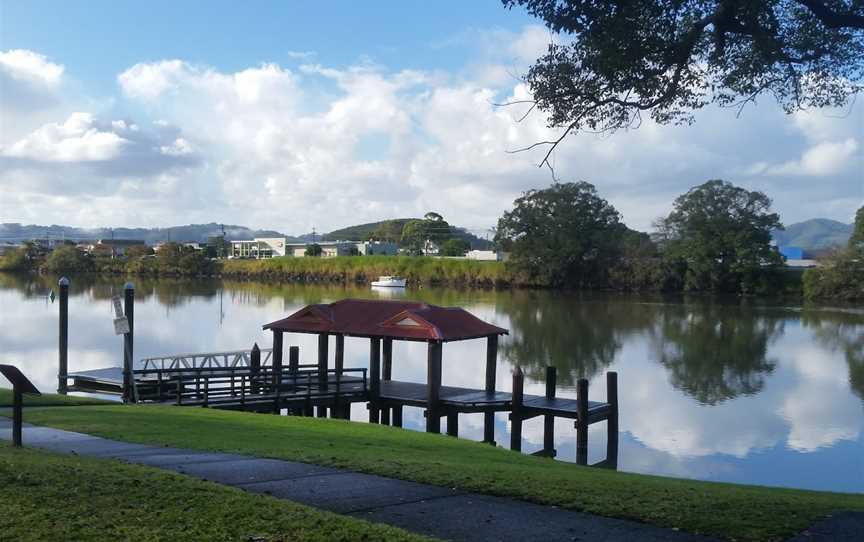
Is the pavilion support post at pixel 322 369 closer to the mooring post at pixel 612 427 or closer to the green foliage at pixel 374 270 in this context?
the mooring post at pixel 612 427

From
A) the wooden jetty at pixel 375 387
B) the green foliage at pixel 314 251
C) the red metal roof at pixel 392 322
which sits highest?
the green foliage at pixel 314 251

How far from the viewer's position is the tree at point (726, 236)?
8950 cm

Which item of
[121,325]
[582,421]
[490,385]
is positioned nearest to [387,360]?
[490,385]

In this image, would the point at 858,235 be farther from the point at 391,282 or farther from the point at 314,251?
the point at 314,251

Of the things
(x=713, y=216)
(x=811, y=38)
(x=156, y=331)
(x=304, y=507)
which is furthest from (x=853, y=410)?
(x=713, y=216)

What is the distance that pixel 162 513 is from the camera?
292 inches

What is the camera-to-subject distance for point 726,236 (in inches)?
3521

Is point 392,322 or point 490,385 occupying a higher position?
point 392,322

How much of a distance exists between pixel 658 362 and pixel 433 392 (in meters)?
19.1

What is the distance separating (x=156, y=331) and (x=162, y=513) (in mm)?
43705

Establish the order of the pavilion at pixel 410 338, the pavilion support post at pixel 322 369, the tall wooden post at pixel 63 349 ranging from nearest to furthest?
1. the pavilion at pixel 410 338
2. the pavilion support post at pixel 322 369
3. the tall wooden post at pixel 63 349

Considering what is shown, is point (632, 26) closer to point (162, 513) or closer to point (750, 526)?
point (750, 526)

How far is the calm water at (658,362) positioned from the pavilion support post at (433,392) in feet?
5.37

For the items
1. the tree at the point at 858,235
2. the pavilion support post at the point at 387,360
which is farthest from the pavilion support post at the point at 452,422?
the tree at the point at 858,235
